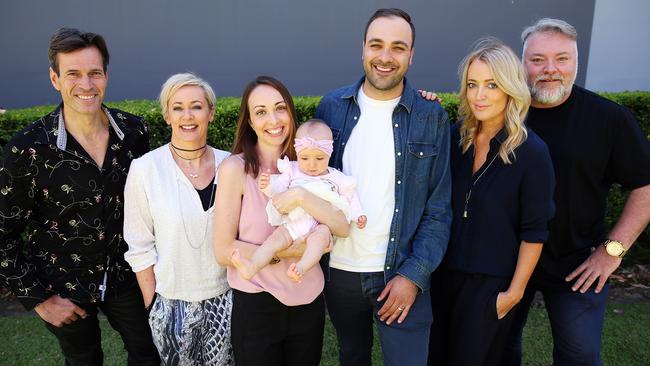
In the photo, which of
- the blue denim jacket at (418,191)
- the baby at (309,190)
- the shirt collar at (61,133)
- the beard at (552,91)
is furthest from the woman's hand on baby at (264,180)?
the beard at (552,91)

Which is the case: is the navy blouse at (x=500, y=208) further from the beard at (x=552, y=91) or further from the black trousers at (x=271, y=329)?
the black trousers at (x=271, y=329)

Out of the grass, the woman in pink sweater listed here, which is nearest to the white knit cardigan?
the woman in pink sweater

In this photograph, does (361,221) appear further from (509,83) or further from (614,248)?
(614,248)

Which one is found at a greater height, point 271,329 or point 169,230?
point 169,230

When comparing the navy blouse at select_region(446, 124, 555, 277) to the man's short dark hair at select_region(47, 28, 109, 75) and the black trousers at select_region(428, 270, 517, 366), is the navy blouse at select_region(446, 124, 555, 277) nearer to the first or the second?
the black trousers at select_region(428, 270, 517, 366)

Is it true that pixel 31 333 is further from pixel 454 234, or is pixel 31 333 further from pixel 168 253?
pixel 454 234

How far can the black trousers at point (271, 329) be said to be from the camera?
102 inches

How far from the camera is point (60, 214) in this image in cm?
278

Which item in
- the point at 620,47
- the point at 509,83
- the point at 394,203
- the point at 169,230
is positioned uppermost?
the point at 620,47

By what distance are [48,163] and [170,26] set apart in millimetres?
4995

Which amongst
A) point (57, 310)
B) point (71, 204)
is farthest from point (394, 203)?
point (57, 310)

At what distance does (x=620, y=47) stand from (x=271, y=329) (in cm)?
737

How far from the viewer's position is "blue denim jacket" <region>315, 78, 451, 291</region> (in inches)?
110

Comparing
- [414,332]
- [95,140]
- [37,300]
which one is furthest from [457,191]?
[37,300]
